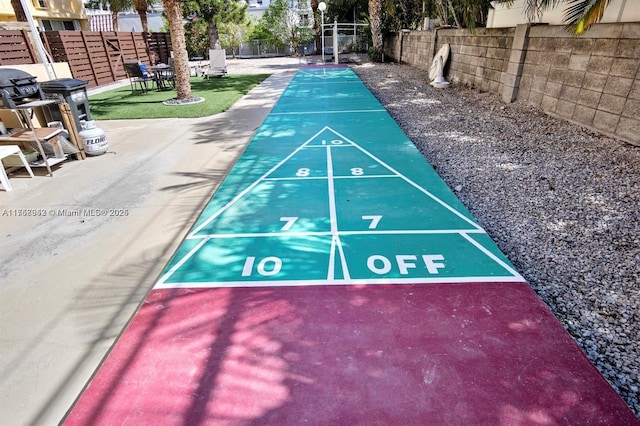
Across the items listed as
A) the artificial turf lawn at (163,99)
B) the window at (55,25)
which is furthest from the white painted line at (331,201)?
the window at (55,25)

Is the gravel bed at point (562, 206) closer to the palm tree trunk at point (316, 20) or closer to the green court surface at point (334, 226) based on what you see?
the green court surface at point (334, 226)

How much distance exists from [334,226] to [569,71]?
704 cm

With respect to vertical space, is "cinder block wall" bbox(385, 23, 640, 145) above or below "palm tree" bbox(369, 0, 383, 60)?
below

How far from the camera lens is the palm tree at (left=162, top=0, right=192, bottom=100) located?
36.7 feet

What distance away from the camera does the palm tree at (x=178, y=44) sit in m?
11.2

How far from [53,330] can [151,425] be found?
1.54m

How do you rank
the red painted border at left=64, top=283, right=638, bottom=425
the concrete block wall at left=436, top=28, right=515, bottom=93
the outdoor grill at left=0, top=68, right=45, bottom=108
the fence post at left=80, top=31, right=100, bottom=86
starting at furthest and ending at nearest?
1. the fence post at left=80, top=31, right=100, bottom=86
2. the concrete block wall at left=436, top=28, right=515, bottom=93
3. the outdoor grill at left=0, top=68, right=45, bottom=108
4. the red painted border at left=64, top=283, right=638, bottom=425

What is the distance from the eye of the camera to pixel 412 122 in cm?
952

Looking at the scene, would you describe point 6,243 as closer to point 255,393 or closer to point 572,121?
point 255,393

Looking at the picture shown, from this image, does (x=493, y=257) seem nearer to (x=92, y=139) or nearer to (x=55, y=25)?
(x=92, y=139)

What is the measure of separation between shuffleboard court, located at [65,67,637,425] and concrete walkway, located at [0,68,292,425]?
28 centimetres

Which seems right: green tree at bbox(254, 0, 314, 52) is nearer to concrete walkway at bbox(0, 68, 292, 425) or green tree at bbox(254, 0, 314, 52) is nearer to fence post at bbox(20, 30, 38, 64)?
fence post at bbox(20, 30, 38, 64)

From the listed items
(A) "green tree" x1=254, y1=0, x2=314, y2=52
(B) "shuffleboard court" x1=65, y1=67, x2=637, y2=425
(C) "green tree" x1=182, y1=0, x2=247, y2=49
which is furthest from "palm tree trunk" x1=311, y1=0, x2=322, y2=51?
(B) "shuffleboard court" x1=65, y1=67, x2=637, y2=425

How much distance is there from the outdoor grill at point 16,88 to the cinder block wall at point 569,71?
11.0 meters
